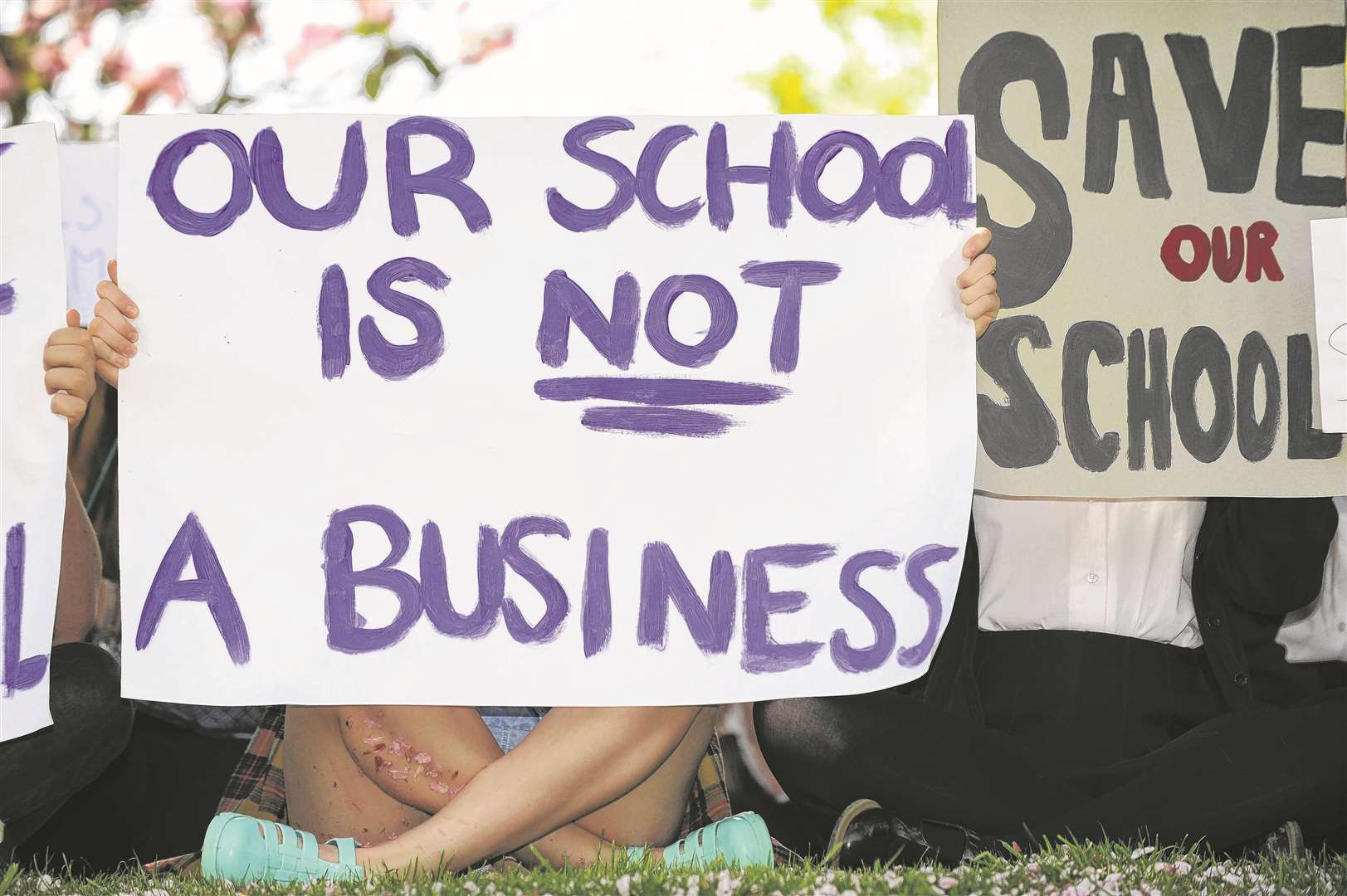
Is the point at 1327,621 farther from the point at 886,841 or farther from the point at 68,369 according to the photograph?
the point at 68,369

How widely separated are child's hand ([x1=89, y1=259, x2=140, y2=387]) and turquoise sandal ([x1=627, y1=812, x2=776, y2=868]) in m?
1.02

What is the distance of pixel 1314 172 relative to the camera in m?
1.92

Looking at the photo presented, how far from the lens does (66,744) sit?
189 centimetres

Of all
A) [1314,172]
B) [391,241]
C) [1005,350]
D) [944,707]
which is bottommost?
[944,707]

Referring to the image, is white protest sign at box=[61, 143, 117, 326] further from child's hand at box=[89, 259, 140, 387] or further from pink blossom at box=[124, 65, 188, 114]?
pink blossom at box=[124, 65, 188, 114]

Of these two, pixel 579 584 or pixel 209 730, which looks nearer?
pixel 579 584

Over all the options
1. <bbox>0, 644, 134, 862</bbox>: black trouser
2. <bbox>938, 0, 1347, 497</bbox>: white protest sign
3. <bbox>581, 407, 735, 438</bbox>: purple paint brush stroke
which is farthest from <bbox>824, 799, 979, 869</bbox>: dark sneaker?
<bbox>0, 644, 134, 862</bbox>: black trouser

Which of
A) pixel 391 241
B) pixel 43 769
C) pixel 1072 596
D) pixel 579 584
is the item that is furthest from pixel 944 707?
pixel 43 769

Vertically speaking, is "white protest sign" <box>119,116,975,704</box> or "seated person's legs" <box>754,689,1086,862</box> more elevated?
"white protest sign" <box>119,116,975,704</box>

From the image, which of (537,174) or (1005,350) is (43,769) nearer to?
(537,174)

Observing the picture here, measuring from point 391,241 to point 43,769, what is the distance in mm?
948

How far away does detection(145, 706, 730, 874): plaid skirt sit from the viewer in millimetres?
1965

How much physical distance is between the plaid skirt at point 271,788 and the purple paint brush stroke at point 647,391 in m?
0.63

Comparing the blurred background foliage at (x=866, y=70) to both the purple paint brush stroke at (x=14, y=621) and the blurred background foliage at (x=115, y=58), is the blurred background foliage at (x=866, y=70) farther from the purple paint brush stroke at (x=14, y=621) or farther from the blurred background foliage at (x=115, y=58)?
the purple paint brush stroke at (x=14, y=621)
